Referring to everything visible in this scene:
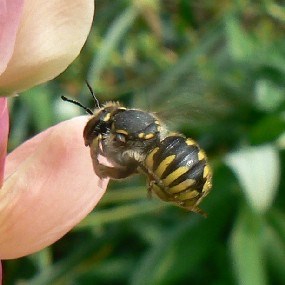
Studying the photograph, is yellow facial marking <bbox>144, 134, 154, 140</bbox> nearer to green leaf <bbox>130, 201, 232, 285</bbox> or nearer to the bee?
the bee

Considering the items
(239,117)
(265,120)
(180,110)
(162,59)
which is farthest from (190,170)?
(162,59)

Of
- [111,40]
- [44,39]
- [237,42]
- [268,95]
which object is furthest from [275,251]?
[44,39]

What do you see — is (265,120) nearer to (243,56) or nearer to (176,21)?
(243,56)

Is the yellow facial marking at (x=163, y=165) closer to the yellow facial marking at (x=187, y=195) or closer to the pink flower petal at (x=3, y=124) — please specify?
the yellow facial marking at (x=187, y=195)

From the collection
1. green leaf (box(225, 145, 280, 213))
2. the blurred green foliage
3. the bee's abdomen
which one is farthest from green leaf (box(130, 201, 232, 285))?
the bee's abdomen

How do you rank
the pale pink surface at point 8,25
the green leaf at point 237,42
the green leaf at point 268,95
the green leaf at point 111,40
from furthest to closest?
the green leaf at point 111,40, the green leaf at point 237,42, the green leaf at point 268,95, the pale pink surface at point 8,25

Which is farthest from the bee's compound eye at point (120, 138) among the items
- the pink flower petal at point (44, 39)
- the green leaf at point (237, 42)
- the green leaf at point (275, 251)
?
the green leaf at point (237, 42)

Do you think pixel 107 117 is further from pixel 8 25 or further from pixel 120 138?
pixel 8 25
